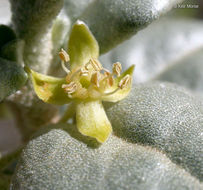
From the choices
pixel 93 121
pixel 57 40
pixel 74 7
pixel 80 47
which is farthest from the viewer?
pixel 74 7

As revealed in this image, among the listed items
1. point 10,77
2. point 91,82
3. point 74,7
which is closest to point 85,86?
point 91,82

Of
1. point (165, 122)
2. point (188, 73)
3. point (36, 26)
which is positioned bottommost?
point (188, 73)

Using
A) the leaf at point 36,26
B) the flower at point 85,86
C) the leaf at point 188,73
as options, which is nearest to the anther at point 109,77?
the flower at point 85,86

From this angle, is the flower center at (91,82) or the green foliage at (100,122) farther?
the flower center at (91,82)

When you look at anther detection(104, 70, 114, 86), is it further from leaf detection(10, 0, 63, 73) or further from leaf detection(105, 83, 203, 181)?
leaf detection(10, 0, 63, 73)

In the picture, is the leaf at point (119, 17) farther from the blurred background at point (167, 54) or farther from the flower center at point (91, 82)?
the blurred background at point (167, 54)

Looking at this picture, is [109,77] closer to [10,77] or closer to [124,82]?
[124,82]

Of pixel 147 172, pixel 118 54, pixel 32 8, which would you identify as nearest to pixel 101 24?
pixel 32 8
